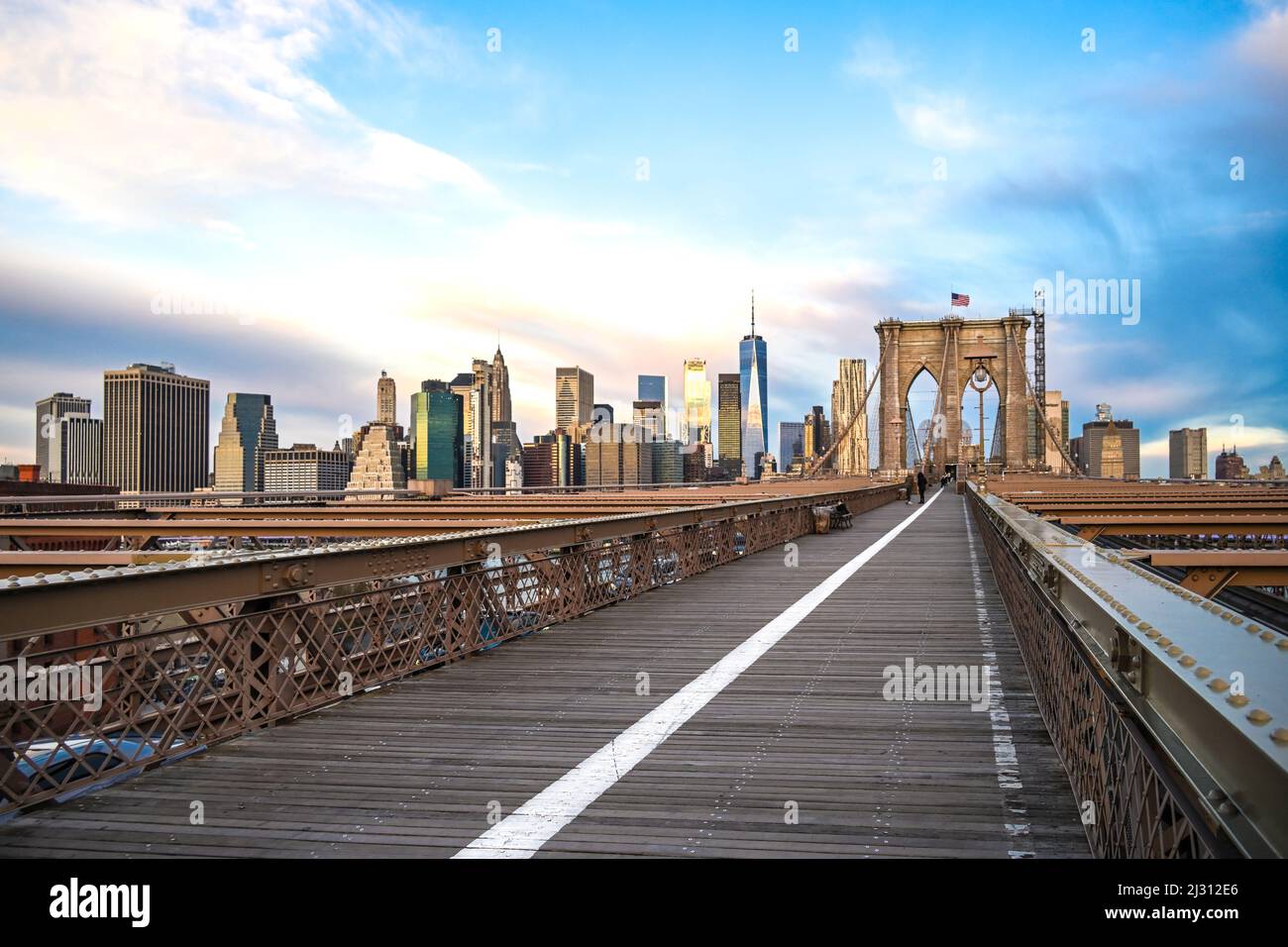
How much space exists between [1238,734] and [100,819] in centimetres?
479

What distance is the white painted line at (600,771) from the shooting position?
4.22 metres

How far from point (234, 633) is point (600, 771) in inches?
99.8

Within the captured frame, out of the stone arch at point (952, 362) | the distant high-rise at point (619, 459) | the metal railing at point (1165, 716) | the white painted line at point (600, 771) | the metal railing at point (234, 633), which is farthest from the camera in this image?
the distant high-rise at point (619, 459)

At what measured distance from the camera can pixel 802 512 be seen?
28.3 m

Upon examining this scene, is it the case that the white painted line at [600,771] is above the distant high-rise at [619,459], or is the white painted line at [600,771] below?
below

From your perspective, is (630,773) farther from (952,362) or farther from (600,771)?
(952,362)

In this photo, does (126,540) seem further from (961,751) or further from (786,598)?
(961,751)

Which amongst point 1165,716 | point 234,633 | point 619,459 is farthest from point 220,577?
point 619,459

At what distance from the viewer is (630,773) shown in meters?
5.32

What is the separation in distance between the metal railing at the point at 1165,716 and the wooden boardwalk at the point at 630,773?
541 millimetres

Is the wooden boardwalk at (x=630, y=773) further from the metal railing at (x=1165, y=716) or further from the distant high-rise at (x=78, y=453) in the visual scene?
the distant high-rise at (x=78, y=453)

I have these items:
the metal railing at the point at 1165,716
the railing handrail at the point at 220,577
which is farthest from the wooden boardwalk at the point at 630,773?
the railing handrail at the point at 220,577

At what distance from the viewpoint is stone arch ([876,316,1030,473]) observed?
Answer: 4680 inches
